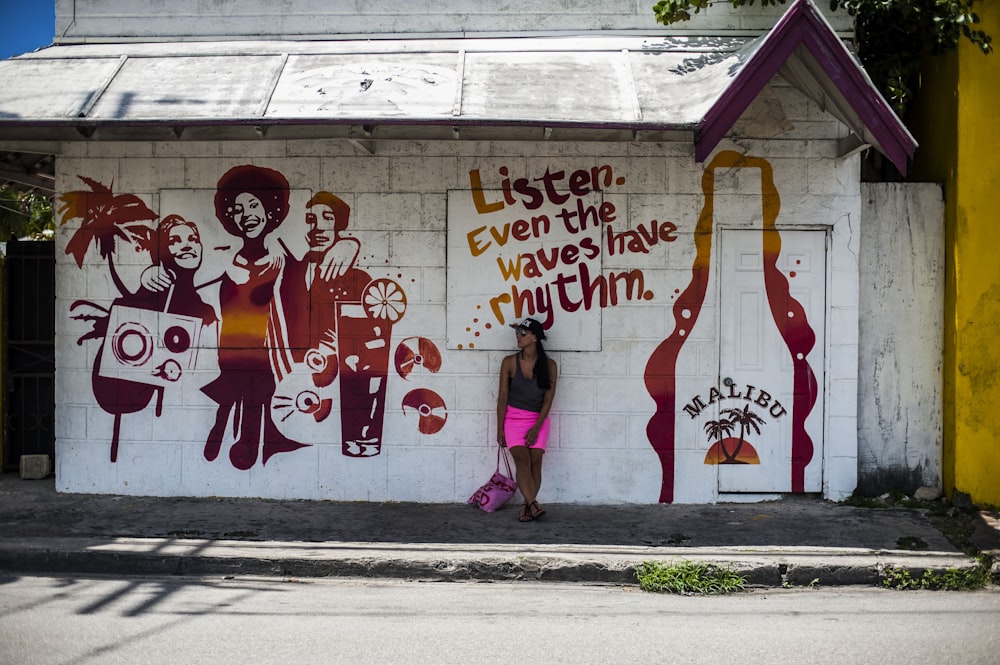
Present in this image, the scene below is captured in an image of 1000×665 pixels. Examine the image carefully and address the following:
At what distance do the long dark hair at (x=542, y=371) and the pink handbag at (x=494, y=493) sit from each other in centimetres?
92

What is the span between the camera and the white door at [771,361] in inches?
299

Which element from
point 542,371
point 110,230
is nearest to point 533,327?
point 542,371

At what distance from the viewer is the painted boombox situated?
7797mm

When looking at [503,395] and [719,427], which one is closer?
[503,395]

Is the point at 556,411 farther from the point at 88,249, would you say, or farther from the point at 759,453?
the point at 88,249

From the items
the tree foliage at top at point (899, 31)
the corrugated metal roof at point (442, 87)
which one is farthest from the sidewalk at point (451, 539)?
the tree foliage at top at point (899, 31)

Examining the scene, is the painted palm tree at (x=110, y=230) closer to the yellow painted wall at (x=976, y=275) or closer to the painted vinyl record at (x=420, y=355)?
the painted vinyl record at (x=420, y=355)

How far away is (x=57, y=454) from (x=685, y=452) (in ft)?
18.0

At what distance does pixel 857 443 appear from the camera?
764cm

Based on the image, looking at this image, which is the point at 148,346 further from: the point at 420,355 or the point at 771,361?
the point at 771,361

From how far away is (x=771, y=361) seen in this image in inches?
300

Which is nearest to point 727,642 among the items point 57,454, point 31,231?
point 57,454

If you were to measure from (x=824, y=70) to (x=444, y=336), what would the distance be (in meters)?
3.64

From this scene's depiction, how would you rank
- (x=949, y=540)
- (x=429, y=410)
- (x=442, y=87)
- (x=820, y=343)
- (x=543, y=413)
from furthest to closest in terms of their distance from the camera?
(x=429, y=410) → (x=820, y=343) → (x=543, y=413) → (x=442, y=87) → (x=949, y=540)
